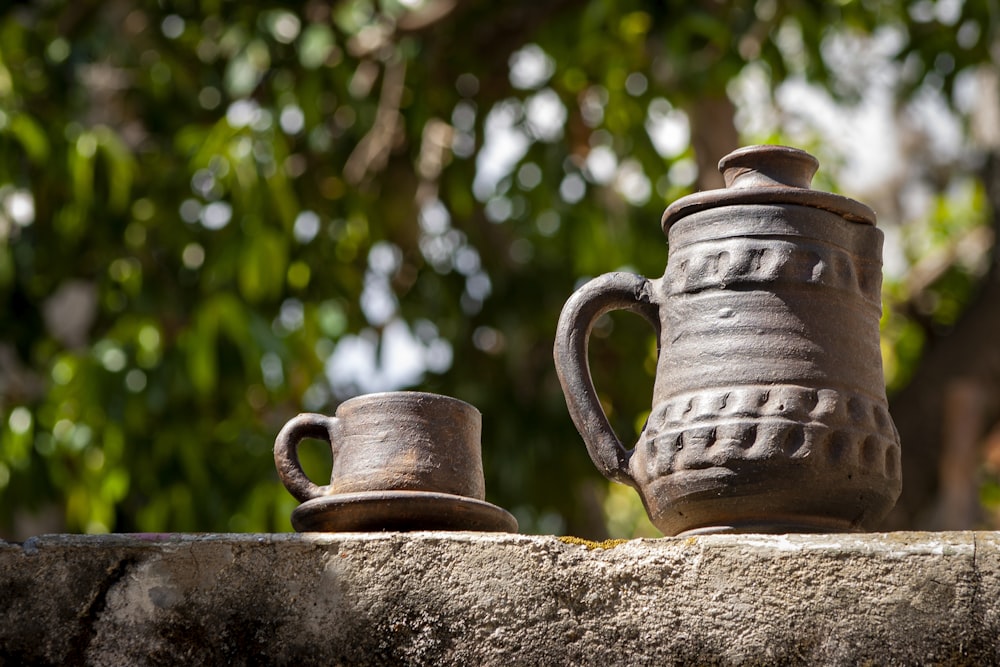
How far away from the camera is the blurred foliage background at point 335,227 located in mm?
4500

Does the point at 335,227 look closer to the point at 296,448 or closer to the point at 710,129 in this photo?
the point at 710,129

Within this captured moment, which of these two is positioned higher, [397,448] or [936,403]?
[936,403]

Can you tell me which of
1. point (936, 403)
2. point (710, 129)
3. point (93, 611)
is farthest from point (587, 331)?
point (936, 403)

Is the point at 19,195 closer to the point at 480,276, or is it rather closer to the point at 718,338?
the point at 480,276

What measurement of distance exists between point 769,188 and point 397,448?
54cm

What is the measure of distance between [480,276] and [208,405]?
1.18 m

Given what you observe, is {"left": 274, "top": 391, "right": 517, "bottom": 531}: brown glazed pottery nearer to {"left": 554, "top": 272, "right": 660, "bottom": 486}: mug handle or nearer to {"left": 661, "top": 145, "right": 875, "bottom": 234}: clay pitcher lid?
{"left": 554, "top": 272, "right": 660, "bottom": 486}: mug handle

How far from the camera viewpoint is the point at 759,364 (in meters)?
1.80

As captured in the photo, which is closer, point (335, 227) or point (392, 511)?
point (392, 511)

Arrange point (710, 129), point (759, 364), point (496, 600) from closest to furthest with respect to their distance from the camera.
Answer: point (496, 600) → point (759, 364) → point (710, 129)

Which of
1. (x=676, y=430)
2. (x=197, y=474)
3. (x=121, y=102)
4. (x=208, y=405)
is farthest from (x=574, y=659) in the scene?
(x=121, y=102)

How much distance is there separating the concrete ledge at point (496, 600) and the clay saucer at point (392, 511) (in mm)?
160

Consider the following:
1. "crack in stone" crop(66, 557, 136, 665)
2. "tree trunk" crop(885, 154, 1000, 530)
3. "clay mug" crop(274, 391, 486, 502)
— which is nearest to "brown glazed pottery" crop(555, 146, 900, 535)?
"clay mug" crop(274, 391, 486, 502)

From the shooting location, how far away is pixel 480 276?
219 inches
